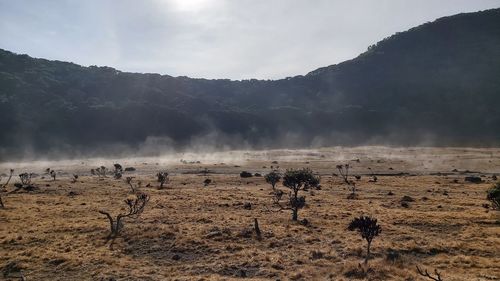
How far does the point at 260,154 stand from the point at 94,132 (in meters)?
81.9

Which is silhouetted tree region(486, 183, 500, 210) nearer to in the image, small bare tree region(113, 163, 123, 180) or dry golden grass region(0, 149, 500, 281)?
dry golden grass region(0, 149, 500, 281)

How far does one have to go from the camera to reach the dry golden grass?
27.8 metres

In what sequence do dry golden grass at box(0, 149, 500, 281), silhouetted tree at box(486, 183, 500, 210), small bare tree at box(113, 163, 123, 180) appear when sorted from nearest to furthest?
dry golden grass at box(0, 149, 500, 281) < silhouetted tree at box(486, 183, 500, 210) < small bare tree at box(113, 163, 123, 180)

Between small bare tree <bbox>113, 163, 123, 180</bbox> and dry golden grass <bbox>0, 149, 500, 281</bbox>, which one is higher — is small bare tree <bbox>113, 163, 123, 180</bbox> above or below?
above

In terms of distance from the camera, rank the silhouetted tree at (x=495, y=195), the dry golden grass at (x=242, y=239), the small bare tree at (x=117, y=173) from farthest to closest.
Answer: the small bare tree at (x=117, y=173), the silhouetted tree at (x=495, y=195), the dry golden grass at (x=242, y=239)

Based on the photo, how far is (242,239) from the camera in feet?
114

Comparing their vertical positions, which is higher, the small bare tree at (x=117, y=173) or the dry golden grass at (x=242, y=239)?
the small bare tree at (x=117, y=173)

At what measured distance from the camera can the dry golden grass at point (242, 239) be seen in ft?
91.1

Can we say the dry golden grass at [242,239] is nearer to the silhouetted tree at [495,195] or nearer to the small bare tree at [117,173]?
the silhouetted tree at [495,195]

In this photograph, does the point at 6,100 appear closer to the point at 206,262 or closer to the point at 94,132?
the point at 94,132

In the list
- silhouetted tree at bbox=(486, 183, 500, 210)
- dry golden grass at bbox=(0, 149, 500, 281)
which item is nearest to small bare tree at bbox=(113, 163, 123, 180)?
dry golden grass at bbox=(0, 149, 500, 281)

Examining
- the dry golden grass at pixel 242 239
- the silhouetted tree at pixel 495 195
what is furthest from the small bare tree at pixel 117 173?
the silhouetted tree at pixel 495 195

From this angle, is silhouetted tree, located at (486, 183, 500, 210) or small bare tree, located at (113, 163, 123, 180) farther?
small bare tree, located at (113, 163, 123, 180)

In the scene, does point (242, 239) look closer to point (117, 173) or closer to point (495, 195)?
point (495, 195)
